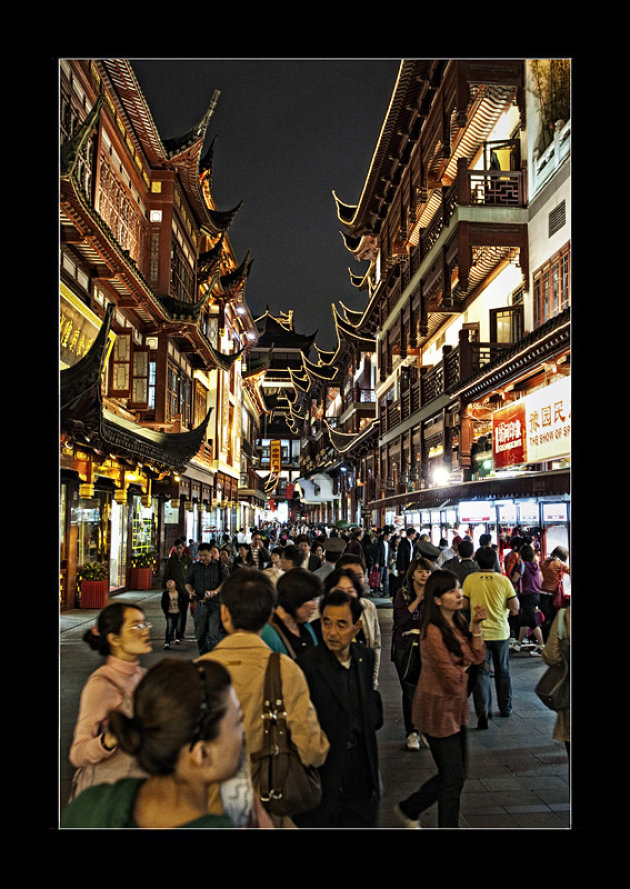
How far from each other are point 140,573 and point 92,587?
14.4ft

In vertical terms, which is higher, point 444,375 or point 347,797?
point 444,375

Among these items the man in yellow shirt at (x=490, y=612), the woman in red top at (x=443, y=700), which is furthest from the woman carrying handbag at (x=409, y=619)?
the woman in red top at (x=443, y=700)

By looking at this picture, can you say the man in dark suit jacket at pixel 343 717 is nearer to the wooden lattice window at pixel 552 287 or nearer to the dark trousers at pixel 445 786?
the dark trousers at pixel 445 786

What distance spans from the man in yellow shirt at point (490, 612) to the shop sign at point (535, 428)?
9.09 feet

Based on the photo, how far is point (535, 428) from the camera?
1040 centimetres

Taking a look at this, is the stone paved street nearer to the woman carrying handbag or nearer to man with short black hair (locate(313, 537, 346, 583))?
the woman carrying handbag

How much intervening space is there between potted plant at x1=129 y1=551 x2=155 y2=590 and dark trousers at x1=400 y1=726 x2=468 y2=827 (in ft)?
51.6

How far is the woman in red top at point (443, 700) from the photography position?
3.94 meters

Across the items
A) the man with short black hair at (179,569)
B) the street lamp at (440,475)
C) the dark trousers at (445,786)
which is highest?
the street lamp at (440,475)

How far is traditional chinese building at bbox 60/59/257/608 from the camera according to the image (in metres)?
12.0

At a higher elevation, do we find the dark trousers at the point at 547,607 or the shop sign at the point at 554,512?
the shop sign at the point at 554,512

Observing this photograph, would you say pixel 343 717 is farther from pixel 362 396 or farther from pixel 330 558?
pixel 362 396

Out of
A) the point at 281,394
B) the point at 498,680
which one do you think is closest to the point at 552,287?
the point at 498,680
